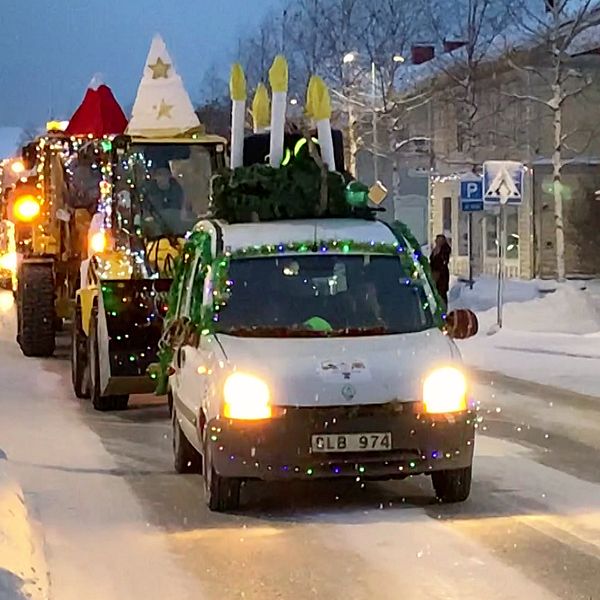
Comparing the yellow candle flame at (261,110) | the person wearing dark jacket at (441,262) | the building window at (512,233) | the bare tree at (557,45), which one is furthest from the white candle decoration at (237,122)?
the building window at (512,233)

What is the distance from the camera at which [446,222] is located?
1914 inches

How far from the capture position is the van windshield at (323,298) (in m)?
9.01

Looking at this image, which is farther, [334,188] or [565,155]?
[565,155]

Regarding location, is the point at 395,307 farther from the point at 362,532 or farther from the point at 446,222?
the point at 446,222

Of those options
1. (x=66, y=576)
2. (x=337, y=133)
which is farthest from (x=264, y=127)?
(x=66, y=576)

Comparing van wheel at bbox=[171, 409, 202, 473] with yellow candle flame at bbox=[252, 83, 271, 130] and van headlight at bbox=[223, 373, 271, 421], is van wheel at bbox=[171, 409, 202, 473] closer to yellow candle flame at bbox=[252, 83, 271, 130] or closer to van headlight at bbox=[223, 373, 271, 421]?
van headlight at bbox=[223, 373, 271, 421]

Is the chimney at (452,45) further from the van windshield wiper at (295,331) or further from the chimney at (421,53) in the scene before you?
the van windshield wiper at (295,331)

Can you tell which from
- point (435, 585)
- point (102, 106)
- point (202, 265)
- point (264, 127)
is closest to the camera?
point (435, 585)

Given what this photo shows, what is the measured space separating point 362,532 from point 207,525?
96 centimetres

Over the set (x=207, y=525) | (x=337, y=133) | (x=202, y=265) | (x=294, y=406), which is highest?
(x=337, y=133)

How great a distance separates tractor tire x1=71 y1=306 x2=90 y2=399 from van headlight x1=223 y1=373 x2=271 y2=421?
6.79 m

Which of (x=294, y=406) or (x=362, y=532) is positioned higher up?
(x=294, y=406)

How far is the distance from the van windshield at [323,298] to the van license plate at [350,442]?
82 cm

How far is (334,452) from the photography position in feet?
27.2
